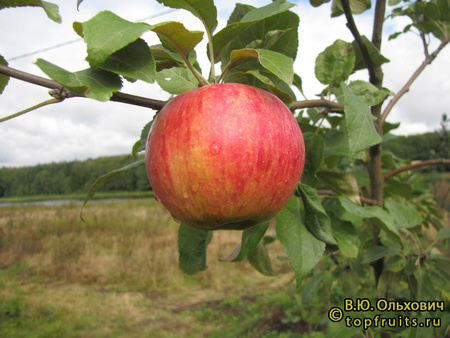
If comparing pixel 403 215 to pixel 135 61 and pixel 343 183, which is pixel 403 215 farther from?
pixel 135 61

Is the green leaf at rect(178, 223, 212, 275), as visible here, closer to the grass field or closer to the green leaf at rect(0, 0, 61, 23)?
the green leaf at rect(0, 0, 61, 23)

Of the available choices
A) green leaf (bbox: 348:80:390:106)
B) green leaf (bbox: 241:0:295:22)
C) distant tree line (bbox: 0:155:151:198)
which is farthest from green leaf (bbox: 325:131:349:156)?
distant tree line (bbox: 0:155:151:198)

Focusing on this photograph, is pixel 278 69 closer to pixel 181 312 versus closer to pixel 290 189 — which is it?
pixel 290 189

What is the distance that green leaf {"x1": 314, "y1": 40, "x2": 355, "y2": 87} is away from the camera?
1.86ft

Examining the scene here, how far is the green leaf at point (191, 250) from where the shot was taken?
0.54 meters

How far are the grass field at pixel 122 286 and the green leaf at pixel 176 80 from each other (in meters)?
1.72

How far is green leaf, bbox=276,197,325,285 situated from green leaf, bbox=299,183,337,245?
0.01 meters

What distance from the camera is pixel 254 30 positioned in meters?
0.43

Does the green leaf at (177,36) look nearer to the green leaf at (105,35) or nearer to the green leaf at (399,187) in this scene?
the green leaf at (105,35)

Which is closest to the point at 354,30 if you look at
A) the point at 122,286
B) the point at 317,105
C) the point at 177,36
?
the point at 317,105

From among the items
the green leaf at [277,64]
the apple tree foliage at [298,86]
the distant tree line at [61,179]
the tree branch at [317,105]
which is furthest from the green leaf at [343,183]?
the distant tree line at [61,179]

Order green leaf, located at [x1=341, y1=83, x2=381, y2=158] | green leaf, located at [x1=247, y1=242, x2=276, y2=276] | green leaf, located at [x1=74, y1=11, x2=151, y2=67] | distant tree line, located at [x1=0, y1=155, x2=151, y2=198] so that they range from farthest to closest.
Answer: distant tree line, located at [x1=0, y1=155, x2=151, y2=198] < green leaf, located at [x1=247, y1=242, x2=276, y2=276] < green leaf, located at [x1=341, y1=83, x2=381, y2=158] < green leaf, located at [x1=74, y1=11, x2=151, y2=67]

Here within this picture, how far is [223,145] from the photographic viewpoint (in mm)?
307

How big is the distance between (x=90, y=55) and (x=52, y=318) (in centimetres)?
300
